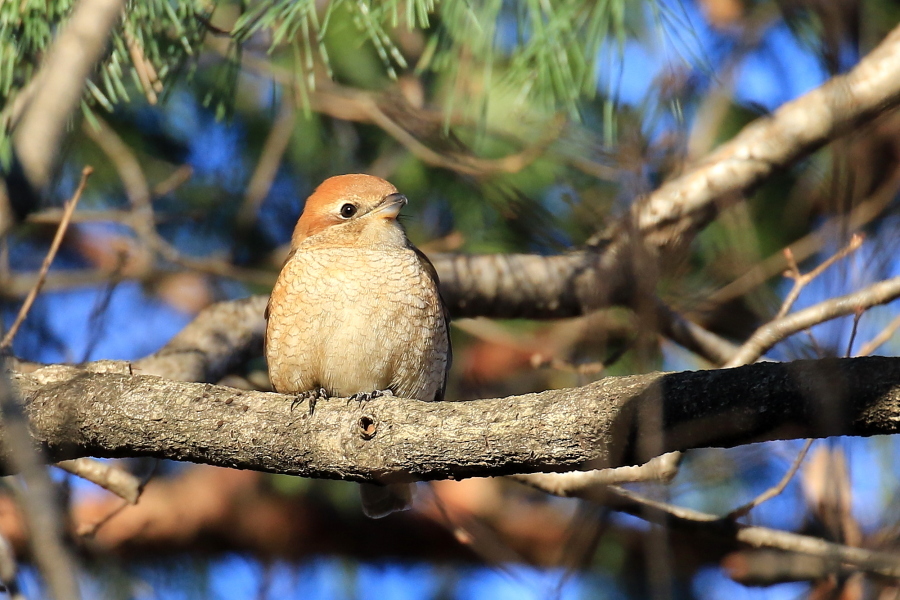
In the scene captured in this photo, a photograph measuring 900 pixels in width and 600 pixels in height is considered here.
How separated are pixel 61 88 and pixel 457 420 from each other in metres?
1.51

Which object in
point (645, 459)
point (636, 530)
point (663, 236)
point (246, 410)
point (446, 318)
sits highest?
point (663, 236)

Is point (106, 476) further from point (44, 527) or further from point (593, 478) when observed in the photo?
point (44, 527)

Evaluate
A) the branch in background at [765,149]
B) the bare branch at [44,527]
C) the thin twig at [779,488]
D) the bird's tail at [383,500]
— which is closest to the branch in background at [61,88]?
the bare branch at [44,527]

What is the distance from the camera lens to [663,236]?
468cm

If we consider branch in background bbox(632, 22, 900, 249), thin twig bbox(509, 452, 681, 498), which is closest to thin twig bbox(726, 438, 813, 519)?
thin twig bbox(509, 452, 681, 498)

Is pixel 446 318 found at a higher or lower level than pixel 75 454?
higher

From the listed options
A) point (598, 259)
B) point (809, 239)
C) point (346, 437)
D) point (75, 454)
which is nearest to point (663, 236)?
point (598, 259)

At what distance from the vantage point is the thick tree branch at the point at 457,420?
7.64 ft

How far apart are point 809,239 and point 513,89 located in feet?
6.48

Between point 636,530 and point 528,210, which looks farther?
point 636,530

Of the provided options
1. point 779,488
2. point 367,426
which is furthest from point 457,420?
point 779,488

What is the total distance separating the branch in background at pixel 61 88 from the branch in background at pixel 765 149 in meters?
2.64

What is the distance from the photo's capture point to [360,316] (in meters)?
4.32

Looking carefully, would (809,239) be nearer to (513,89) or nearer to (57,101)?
(513,89)
